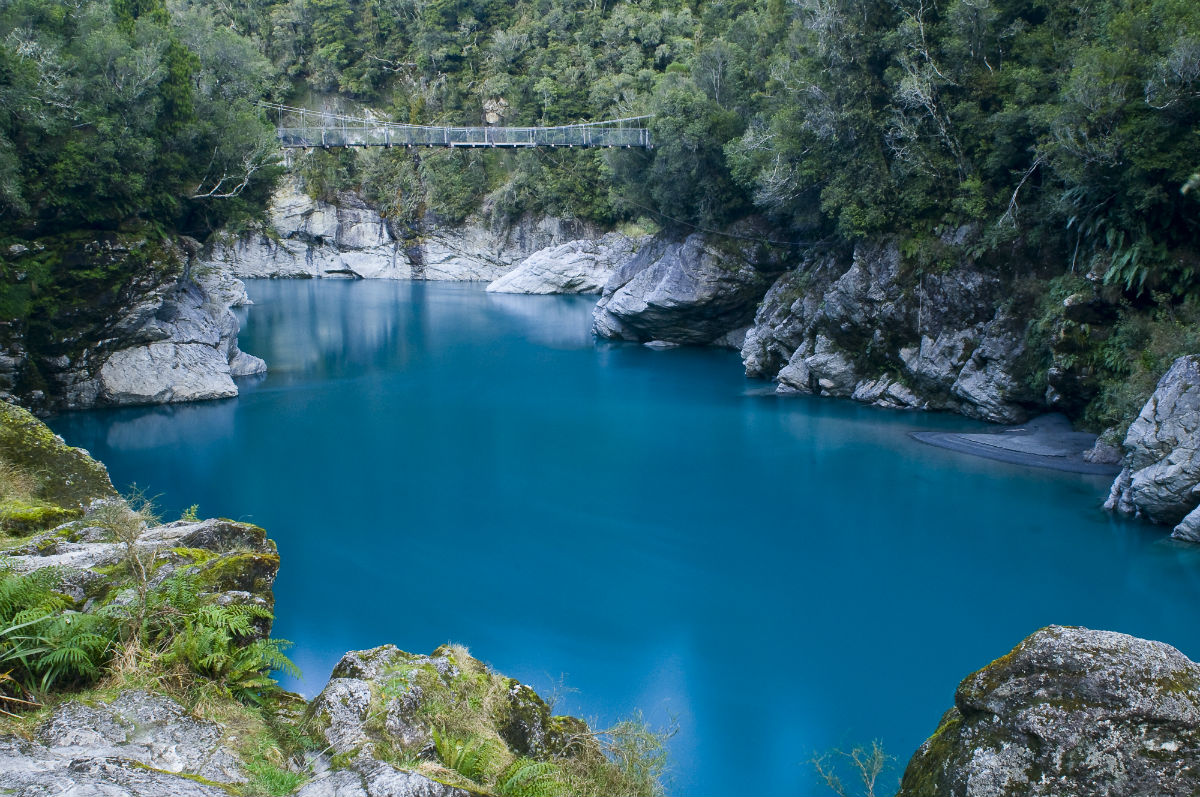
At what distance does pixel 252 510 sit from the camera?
13273 millimetres

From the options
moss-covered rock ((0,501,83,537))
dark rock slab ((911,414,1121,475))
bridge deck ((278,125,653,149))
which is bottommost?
dark rock slab ((911,414,1121,475))

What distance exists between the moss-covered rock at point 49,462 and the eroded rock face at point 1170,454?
43.0 ft

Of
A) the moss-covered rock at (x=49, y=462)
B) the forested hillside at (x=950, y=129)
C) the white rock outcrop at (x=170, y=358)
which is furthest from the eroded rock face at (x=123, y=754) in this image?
the white rock outcrop at (x=170, y=358)

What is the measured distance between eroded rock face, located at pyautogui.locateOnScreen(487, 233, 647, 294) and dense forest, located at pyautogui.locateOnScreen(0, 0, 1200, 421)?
1603 centimetres

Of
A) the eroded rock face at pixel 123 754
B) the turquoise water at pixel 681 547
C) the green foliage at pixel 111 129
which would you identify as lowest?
the turquoise water at pixel 681 547

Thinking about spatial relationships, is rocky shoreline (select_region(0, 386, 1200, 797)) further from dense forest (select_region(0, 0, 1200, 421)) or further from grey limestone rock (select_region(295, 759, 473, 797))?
dense forest (select_region(0, 0, 1200, 421))

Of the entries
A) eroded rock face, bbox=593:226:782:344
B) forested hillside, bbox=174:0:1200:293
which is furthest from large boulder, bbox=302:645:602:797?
eroded rock face, bbox=593:226:782:344

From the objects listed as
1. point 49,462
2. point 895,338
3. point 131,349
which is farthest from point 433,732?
point 131,349

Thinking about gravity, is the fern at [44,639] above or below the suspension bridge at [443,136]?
below

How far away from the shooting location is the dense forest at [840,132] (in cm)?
1345

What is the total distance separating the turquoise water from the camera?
336 inches

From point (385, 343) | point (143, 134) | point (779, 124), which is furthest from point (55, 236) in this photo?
point (779, 124)

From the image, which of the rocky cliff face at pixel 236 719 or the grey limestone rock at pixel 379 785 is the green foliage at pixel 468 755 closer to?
the rocky cliff face at pixel 236 719

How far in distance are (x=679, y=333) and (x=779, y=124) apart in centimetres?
917
